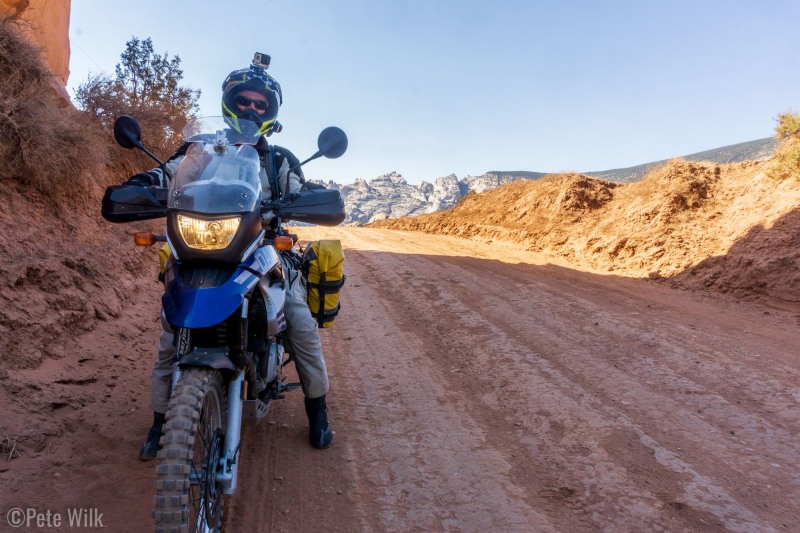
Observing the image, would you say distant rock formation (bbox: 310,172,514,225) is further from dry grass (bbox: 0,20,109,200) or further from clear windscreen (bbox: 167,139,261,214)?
clear windscreen (bbox: 167,139,261,214)

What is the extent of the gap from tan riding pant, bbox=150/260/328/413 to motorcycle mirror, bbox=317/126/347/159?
30.9 inches

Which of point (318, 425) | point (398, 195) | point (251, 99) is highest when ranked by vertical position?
point (398, 195)

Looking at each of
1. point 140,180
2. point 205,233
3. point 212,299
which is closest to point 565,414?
point 212,299

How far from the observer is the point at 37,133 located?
5.87 m

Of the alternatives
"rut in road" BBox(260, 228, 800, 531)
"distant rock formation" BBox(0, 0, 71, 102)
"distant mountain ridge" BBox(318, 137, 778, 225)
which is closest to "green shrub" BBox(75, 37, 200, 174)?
"distant rock formation" BBox(0, 0, 71, 102)

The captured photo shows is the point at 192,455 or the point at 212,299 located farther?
the point at 212,299

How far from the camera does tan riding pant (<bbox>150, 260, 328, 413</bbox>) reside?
10.7ft

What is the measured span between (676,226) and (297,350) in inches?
466

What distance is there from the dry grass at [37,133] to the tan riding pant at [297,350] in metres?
3.75

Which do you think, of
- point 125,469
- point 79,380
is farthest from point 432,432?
point 79,380

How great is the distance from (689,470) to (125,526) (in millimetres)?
3361

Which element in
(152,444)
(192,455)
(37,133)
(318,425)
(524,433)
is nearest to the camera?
(192,455)

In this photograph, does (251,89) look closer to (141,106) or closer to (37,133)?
(37,133)

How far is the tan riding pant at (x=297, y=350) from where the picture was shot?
10.7 ft
